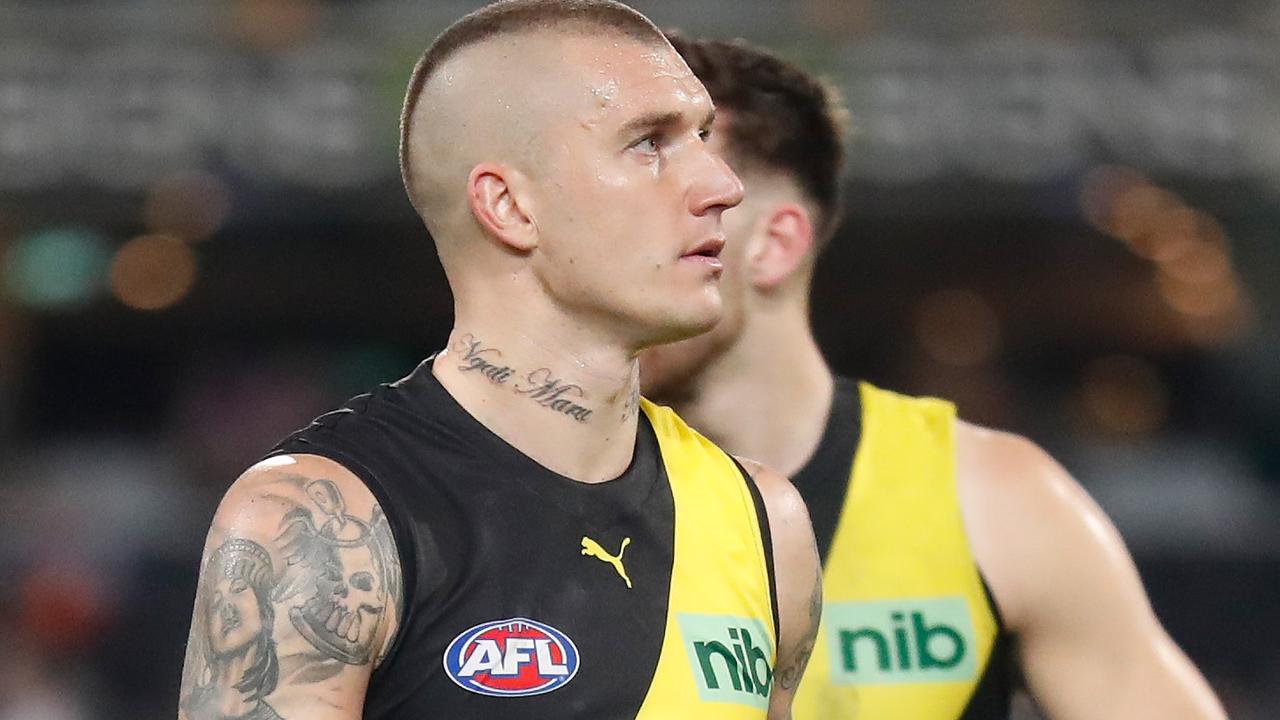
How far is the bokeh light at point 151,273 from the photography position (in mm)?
16125

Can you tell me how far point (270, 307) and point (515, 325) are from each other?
1381cm

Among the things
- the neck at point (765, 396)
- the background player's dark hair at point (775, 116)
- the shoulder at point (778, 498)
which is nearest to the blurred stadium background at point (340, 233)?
the background player's dark hair at point (775, 116)

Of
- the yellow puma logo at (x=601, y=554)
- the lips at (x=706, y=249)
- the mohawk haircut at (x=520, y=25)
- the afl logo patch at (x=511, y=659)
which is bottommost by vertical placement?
the afl logo patch at (x=511, y=659)

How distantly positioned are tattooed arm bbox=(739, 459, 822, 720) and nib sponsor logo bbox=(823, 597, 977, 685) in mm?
483

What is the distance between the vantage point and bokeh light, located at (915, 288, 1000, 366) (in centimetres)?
Result: 1941

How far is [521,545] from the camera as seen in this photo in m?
2.82

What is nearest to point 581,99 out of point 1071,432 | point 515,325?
point 515,325

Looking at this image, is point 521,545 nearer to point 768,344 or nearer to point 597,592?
point 597,592

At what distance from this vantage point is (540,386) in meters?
2.98

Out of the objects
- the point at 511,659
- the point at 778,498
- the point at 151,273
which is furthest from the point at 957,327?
the point at 511,659

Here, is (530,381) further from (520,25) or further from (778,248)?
(778,248)

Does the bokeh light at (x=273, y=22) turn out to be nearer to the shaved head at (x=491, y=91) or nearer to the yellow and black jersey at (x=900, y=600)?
the yellow and black jersey at (x=900, y=600)

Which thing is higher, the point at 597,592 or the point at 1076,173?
the point at 597,592

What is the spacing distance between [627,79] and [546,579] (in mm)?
862
